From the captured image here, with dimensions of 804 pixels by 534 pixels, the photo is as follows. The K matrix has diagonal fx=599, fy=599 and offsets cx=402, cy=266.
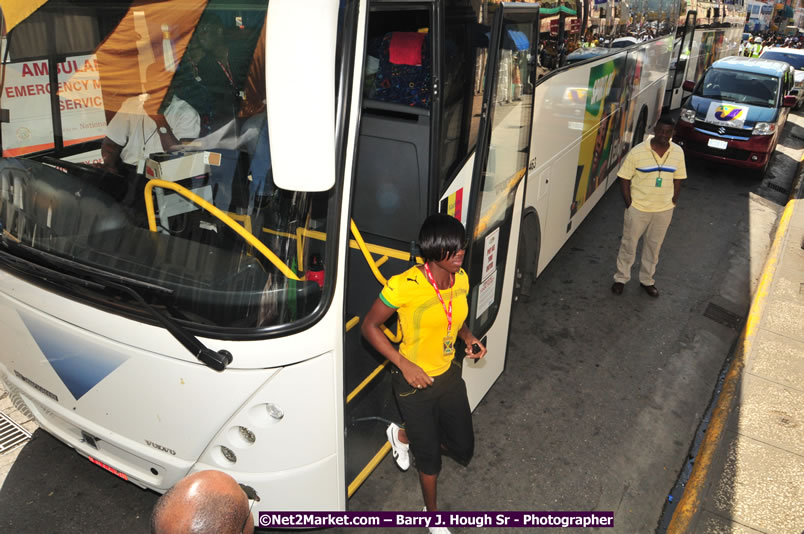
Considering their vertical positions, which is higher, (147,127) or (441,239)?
(147,127)

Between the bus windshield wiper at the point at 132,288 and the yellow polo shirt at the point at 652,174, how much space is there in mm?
4861

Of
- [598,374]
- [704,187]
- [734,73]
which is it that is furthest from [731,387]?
[734,73]

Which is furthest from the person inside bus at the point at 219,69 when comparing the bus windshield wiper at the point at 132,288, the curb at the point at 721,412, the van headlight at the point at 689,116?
the van headlight at the point at 689,116

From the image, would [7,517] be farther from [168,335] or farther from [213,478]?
[213,478]

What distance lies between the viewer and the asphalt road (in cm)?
388

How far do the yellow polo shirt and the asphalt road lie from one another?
1.11 metres

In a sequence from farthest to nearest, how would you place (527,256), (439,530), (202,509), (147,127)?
(527,256) → (439,530) → (147,127) → (202,509)

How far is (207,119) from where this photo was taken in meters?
2.80

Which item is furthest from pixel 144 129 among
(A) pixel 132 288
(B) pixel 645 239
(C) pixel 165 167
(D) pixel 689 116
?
(D) pixel 689 116

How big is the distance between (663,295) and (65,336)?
234 inches

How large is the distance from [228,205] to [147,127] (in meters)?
0.70

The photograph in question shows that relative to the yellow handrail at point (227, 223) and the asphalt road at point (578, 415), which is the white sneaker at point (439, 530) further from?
the yellow handrail at point (227, 223)

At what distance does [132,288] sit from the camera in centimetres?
261

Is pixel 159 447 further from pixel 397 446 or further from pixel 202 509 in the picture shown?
pixel 202 509
